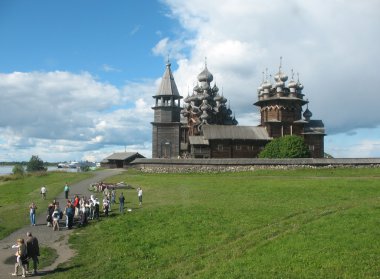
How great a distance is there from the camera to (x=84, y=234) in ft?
69.4

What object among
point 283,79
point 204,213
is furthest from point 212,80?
point 204,213

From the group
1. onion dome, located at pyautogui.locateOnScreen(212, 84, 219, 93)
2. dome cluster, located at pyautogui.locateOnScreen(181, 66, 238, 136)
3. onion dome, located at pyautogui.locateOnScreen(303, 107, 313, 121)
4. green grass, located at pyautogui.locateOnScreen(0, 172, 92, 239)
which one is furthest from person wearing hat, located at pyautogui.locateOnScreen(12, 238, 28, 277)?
onion dome, located at pyautogui.locateOnScreen(212, 84, 219, 93)

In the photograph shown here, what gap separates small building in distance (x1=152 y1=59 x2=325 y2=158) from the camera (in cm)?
6244

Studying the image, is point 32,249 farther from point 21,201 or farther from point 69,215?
point 21,201

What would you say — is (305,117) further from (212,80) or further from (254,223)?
(254,223)

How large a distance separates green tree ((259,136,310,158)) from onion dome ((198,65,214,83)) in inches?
965

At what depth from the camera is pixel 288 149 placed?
55031 millimetres

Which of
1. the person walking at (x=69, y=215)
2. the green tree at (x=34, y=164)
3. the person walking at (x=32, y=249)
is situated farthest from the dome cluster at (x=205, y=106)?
the person walking at (x=32, y=249)

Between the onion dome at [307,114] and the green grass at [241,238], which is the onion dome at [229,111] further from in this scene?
the green grass at [241,238]

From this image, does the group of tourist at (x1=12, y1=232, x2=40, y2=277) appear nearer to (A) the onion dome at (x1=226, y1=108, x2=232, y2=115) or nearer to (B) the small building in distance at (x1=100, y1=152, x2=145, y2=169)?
(B) the small building in distance at (x1=100, y1=152, x2=145, y2=169)

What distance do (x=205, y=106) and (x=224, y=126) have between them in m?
7.61

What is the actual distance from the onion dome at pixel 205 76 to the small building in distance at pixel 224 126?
418cm

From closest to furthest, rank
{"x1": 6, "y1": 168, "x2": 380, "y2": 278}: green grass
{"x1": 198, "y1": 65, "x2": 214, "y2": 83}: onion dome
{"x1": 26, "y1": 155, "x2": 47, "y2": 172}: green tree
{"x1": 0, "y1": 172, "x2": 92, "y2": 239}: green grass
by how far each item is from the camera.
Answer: {"x1": 6, "y1": 168, "x2": 380, "y2": 278}: green grass < {"x1": 0, "y1": 172, "x2": 92, "y2": 239}: green grass < {"x1": 198, "y1": 65, "x2": 214, "y2": 83}: onion dome < {"x1": 26, "y1": 155, "x2": 47, "y2": 172}: green tree

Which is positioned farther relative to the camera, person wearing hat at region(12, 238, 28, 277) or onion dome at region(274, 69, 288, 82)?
onion dome at region(274, 69, 288, 82)
